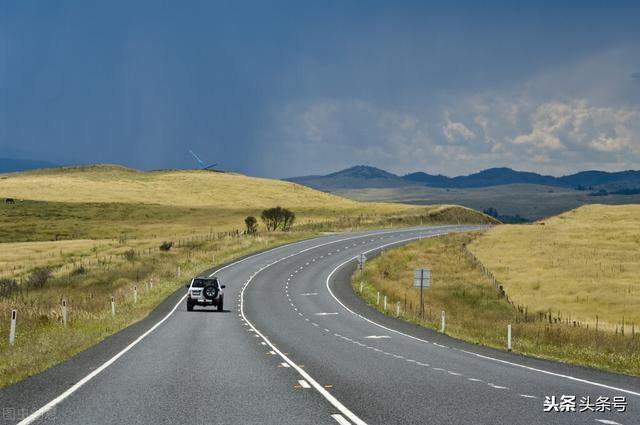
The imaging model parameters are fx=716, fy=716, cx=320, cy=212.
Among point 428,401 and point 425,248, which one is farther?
point 425,248

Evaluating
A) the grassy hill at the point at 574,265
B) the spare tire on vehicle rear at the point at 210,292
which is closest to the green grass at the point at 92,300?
the spare tire on vehicle rear at the point at 210,292

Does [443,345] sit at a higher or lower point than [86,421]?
lower

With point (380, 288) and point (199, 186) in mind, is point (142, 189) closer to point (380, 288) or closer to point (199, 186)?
point (199, 186)

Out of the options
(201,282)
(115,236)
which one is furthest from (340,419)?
(115,236)

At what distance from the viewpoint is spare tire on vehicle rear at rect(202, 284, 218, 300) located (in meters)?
37.5

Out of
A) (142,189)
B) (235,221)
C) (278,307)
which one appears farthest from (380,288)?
(142,189)

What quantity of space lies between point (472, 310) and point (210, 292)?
1869 cm

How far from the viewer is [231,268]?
2625 inches

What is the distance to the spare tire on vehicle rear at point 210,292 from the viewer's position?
37.5 meters

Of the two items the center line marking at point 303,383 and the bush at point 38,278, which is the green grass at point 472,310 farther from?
the bush at point 38,278

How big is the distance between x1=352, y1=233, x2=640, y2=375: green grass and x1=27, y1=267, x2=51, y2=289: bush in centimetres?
2267

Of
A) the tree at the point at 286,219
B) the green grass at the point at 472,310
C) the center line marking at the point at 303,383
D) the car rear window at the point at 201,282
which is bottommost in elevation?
the green grass at the point at 472,310

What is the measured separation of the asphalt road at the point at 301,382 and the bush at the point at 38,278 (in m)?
24.1

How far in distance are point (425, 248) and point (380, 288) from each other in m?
25.8
